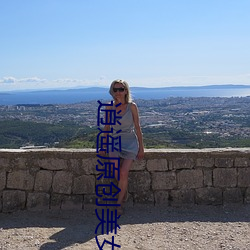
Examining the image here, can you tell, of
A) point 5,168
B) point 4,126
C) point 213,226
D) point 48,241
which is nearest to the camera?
point 48,241

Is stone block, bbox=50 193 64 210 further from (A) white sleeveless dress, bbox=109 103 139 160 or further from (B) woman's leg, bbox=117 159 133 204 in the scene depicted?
(A) white sleeveless dress, bbox=109 103 139 160

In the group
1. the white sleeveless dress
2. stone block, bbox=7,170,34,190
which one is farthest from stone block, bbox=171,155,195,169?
stone block, bbox=7,170,34,190

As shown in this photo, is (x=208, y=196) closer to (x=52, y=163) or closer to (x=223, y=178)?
(x=223, y=178)

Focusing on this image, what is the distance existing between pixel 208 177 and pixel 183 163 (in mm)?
380

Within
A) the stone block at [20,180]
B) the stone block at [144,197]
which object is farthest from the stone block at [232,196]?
the stone block at [20,180]

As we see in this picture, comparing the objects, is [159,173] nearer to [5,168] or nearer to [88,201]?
[88,201]

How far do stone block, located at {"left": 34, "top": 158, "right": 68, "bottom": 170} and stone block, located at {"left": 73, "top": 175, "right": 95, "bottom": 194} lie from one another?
0.24 meters

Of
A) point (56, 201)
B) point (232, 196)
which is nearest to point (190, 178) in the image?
point (232, 196)

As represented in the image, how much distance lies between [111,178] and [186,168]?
0.98m

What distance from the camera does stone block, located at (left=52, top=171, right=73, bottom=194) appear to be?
15.6 ft

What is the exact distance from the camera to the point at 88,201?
480 cm

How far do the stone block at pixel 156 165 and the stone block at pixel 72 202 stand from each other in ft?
3.12

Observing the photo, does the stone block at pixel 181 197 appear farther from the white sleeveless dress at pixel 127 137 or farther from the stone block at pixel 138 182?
the white sleeveless dress at pixel 127 137

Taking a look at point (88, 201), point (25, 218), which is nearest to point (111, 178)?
point (88, 201)
